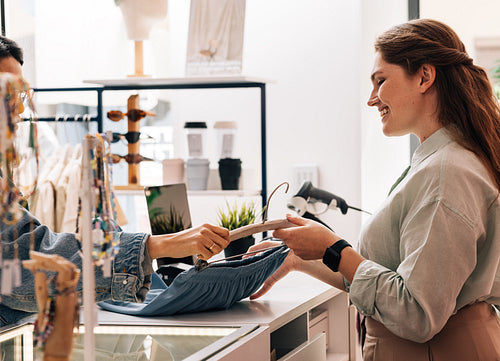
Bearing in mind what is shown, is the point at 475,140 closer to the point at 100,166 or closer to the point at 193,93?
the point at 100,166

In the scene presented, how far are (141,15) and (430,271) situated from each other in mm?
1834

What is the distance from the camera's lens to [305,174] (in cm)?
331

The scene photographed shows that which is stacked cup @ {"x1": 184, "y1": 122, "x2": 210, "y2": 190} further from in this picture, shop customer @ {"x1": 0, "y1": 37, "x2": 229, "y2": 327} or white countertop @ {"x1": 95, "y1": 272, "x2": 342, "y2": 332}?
shop customer @ {"x1": 0, "y1": 37, "x2": 229, "y2": 327}

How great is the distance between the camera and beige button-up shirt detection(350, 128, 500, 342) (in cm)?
137

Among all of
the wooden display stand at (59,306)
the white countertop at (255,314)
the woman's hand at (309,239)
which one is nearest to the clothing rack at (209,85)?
the white countertop at (255,314)

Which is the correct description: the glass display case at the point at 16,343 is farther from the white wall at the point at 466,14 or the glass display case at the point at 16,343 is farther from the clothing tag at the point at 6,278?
the white wall at the point at 466,14

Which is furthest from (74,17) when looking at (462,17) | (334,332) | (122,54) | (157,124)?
(334,332)

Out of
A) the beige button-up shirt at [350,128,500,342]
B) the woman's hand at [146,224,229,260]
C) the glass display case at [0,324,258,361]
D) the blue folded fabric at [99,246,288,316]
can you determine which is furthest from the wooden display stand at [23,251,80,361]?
the beige button-up shirt at [350,128,500,342]

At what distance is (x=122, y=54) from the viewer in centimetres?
369

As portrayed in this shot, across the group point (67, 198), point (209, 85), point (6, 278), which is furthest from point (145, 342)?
point (67, 198)

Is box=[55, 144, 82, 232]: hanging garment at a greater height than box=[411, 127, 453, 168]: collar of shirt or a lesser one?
lesser

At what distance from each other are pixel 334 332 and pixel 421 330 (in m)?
0.75

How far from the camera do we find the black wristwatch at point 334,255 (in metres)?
1.53

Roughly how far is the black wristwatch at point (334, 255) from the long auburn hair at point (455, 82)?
353 mm
